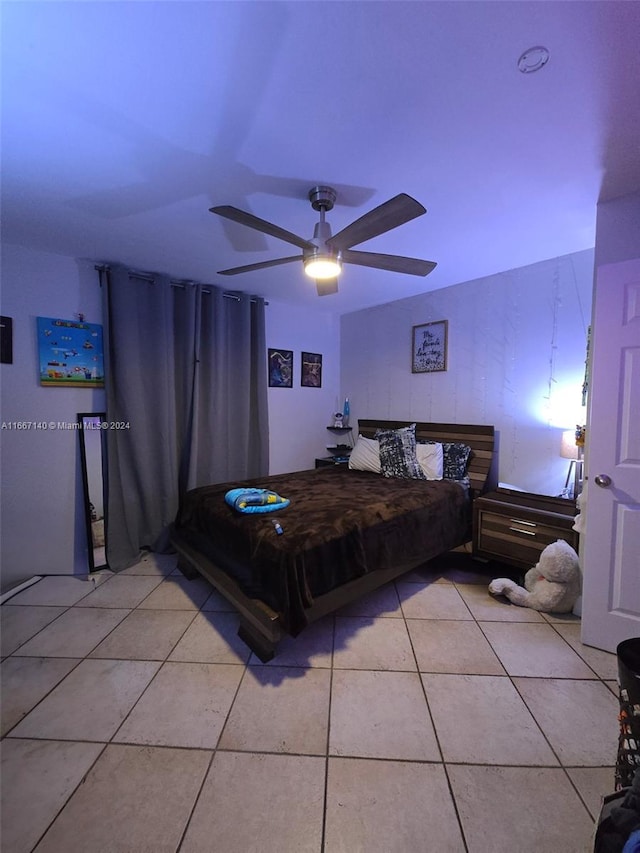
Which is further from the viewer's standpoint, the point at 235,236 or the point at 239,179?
the point at 235,236

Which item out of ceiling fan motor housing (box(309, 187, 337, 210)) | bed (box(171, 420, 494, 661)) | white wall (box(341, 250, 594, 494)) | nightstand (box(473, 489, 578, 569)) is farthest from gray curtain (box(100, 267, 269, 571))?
nightstand (box(473, 489, 578, 569))

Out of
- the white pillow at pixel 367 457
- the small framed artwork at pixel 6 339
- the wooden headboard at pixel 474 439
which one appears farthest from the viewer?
the white pillow at pixel 367 457

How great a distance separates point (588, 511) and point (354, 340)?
3182 millimetres

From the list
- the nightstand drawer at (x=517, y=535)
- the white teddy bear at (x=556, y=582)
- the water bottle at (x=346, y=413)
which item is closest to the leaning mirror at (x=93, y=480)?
the water bottle at (x=346, y=413)

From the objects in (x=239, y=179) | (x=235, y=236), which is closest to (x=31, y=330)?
(x=235, y=236)

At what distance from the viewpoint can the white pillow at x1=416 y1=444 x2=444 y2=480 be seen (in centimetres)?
320

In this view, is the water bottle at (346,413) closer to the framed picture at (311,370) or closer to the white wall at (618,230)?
the framed picture at (311,370)

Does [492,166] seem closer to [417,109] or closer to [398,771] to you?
[417,109]

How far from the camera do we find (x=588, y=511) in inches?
77.2

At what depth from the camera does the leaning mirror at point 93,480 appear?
282 centimetres

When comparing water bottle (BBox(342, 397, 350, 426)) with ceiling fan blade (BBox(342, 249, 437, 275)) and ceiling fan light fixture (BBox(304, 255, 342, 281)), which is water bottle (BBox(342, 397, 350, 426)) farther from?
ceiling fan light fixture (BBox(304, 255, 342, 281))

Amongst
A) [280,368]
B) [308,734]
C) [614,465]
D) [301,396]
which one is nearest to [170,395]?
[280,368]

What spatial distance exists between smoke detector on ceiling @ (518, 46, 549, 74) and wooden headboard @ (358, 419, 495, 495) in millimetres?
2577

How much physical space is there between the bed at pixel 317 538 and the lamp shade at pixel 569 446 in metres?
0.68
